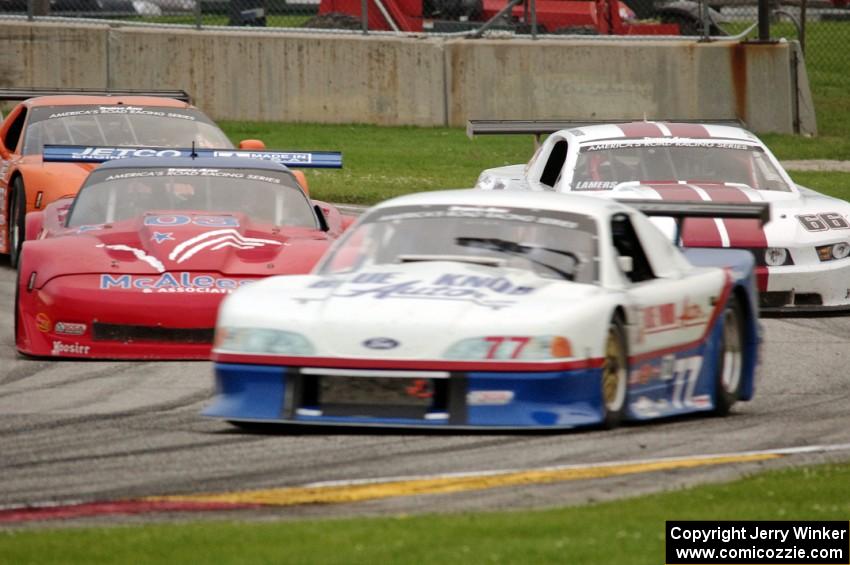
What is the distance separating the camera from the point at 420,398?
8.05 meters

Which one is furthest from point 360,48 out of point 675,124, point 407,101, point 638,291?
point 638,291

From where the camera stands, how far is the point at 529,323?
316 inches

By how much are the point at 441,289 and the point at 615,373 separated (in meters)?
0.85

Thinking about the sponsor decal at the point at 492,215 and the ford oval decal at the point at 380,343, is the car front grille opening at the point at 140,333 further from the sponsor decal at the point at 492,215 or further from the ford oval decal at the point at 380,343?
the ford oval decal at the point at 380,343

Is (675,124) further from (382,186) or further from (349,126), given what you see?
(349,126)

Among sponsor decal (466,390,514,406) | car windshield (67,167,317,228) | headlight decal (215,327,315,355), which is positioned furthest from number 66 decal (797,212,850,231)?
headlight decal (215,327,315,355)

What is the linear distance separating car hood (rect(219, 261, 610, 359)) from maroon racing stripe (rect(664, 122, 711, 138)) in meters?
6.48

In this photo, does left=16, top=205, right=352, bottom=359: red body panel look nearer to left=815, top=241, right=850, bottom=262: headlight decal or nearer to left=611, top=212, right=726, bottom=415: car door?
left=611, top=212, right=726, bottom=415: car door

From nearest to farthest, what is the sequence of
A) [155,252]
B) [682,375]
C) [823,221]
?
1. [682,375]
2. [155,252]
3. [823,221]

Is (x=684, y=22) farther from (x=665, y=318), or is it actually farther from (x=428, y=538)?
(x=428, y=538)

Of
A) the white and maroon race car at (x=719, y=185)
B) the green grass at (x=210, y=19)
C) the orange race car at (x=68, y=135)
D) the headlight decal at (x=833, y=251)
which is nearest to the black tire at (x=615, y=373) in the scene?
the white and maroon race car at (x=719, y=185)

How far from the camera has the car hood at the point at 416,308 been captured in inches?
316

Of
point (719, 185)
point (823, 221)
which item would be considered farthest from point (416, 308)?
point (719, 185)

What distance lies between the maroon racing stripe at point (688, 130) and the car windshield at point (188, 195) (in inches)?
138
